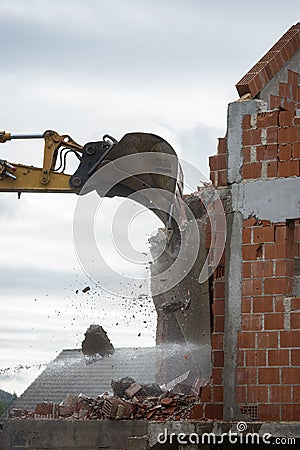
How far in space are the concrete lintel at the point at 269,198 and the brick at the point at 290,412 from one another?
70.1 inches

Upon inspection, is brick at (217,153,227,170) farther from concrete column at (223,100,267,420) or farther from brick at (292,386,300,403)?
brick at (292,386,300,403)

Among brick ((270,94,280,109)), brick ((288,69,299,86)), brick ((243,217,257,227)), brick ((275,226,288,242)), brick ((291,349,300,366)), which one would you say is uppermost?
brick ((288,69,299,86))

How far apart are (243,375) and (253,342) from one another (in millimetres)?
331

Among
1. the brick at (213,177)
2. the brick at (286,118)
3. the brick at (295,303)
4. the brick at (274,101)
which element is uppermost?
the brick at (274,101)

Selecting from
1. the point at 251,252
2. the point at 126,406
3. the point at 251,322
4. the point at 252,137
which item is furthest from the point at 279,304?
the point at 126,406

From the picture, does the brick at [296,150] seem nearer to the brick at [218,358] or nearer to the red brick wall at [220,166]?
the red brick wall at [220,166]

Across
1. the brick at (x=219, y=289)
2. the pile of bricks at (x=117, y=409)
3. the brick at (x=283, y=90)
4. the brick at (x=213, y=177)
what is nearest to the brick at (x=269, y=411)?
the brick at (x=219, y=289)

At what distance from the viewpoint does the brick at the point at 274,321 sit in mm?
9352

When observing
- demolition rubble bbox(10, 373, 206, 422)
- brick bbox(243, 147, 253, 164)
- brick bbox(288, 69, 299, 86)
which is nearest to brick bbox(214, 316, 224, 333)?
demolition rubble bbox(10, 373, 206, 422)

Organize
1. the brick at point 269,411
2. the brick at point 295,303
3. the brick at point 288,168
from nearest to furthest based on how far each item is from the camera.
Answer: the brick at point 269,411
the brick at point 295,303
the brick at point 288,168

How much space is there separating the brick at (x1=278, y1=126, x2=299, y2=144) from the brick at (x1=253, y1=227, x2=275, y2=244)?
88 centimetres

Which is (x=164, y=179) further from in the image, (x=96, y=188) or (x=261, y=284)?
(x=261, y=284)

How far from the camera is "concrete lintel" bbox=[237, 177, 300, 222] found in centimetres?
949

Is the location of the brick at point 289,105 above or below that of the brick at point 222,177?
above
